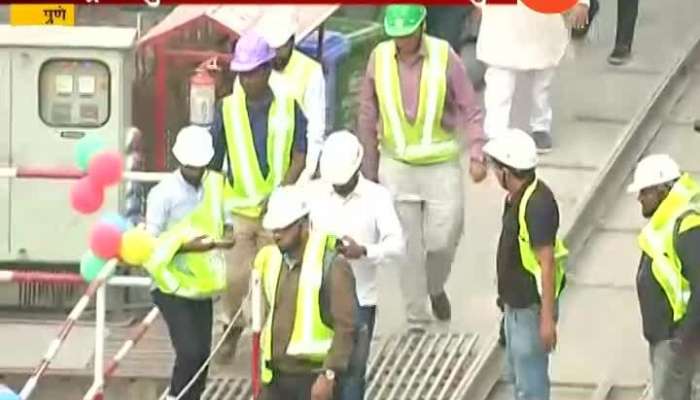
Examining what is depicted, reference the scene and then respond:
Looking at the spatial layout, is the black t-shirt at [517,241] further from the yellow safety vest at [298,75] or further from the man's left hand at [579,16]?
the man's left hand at [579,16]

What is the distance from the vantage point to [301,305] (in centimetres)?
1001

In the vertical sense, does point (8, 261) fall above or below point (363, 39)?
below

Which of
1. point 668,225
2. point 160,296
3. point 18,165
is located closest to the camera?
point 668,225

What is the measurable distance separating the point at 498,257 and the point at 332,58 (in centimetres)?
289

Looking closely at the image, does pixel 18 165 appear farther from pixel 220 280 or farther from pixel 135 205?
pixel 220 280

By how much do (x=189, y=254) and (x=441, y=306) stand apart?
55.3 inches

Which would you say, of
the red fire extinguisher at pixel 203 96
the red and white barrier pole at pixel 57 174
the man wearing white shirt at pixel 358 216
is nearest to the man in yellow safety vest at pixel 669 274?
the man wearing white shirt at pixel 358 216

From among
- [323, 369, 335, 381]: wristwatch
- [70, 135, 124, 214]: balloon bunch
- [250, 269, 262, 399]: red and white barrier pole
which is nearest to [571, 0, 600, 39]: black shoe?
[70, 135, 124, 214]: balloon bunch

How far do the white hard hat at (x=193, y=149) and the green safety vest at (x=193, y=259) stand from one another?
14cm

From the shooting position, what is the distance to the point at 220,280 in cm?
1100

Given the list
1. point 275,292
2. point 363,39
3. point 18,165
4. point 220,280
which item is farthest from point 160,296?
point 363,39

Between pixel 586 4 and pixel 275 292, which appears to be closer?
pixel 275 292

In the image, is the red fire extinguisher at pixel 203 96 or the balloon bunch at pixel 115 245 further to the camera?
the red fire extinguisher at pixel 203 96

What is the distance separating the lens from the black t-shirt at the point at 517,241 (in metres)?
10.2
